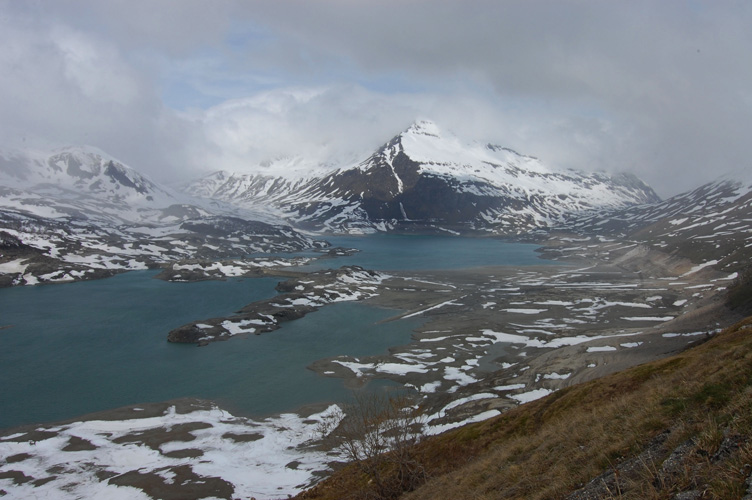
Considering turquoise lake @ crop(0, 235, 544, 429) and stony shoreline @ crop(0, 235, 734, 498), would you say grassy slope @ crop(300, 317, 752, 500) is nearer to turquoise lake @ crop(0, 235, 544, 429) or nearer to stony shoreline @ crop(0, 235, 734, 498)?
stony shoreline @ crop(0, 235, 734, 498)

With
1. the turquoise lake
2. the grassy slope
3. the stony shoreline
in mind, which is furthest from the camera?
the turquoise lake

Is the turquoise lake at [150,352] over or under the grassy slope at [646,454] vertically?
under

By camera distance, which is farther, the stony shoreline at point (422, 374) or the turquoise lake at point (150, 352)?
the turquoise lake at point (150, 352)

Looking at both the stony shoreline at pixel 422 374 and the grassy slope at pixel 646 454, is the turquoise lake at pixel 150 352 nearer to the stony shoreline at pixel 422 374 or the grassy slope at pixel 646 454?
the stony shoreline at pixel 422 374

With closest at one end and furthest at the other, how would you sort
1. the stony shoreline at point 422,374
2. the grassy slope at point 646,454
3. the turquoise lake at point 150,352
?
the grassy slope at point 646,454 → the stony shoreline at point 422,374 → the turquoise lake at point 150,352

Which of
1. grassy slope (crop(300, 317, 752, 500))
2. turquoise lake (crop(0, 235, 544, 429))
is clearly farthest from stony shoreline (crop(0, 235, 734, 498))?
grassy slope (crop(300, 317, 752, 500))

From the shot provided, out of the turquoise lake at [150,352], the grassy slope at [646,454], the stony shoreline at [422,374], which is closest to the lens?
the grassy slope at [646,454]

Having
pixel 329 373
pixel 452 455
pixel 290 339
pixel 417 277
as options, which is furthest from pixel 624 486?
pixel 417 277

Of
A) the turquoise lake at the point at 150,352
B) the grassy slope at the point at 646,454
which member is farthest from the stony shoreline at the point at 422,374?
the grassy slope at the point at 646,454

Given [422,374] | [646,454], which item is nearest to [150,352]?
[422,374]
